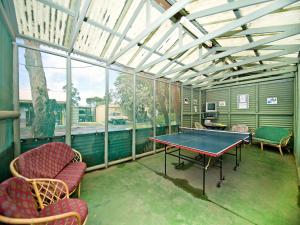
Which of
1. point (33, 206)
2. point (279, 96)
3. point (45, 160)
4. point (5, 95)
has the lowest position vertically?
point (33, 206)

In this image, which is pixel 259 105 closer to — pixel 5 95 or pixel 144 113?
pixel 144 113

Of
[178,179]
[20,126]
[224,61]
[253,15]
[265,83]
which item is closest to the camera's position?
[253,15]

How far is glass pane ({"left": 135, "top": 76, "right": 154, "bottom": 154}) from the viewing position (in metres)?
4.84

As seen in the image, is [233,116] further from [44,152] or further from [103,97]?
[44,152]

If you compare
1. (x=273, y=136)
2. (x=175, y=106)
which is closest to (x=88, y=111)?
(x=175, y=106)

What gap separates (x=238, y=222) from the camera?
2.00m

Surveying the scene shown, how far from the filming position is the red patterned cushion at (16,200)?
1.09 metres

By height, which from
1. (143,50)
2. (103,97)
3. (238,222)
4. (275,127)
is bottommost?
(238,222)

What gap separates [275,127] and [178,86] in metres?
4.52

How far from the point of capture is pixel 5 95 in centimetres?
221

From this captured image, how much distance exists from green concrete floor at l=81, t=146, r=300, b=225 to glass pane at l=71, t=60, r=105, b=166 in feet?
2.05

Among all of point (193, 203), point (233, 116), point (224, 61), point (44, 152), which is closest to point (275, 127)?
point (233, 116)

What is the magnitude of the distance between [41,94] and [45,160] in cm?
151

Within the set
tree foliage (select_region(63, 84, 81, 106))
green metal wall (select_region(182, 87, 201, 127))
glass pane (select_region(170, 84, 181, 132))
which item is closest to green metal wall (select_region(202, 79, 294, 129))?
green metal wall (select_region(182, 87, 201, 127))
